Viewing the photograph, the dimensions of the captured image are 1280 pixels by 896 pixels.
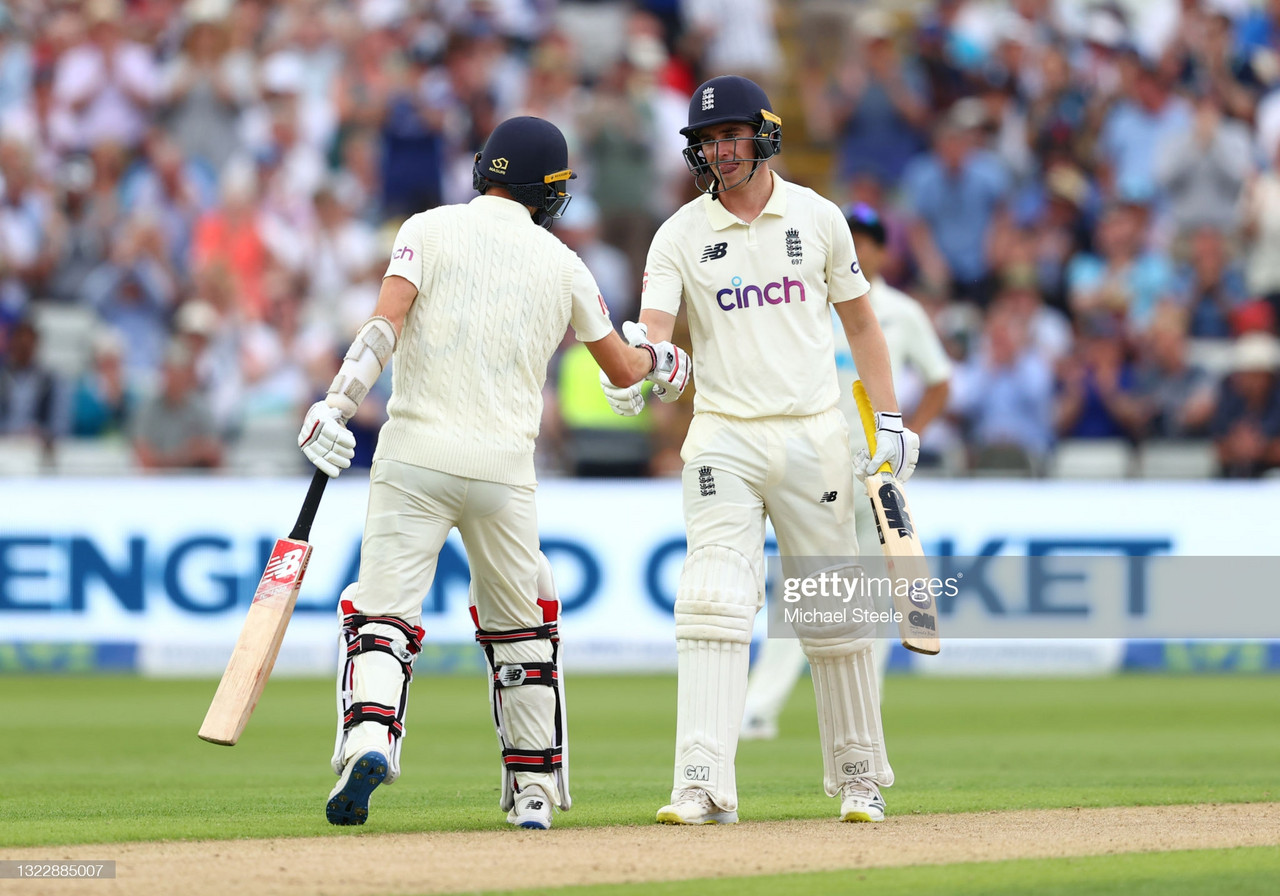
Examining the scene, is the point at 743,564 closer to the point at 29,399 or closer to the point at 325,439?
the point at 325,439

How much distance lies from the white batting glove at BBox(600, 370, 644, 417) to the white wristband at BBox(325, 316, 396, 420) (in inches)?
32.3

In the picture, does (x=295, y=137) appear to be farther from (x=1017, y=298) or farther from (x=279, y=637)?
(x=279, y=637)

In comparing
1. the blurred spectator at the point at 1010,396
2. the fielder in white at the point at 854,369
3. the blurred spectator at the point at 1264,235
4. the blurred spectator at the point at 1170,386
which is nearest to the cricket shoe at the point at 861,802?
the fielder in white at the point at 854,369

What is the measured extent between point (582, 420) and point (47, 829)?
851cm

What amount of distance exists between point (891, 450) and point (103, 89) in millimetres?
12631

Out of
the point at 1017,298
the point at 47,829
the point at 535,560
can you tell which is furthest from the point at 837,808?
the point at 1017,298

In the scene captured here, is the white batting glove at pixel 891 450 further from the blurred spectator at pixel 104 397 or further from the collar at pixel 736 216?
the blurred spectator at pixel 104 397

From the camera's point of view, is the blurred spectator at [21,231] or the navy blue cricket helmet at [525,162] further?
the blurred spectator at [21,231]

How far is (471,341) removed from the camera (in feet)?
21.5

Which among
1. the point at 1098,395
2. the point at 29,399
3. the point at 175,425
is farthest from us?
the point at 1098,395

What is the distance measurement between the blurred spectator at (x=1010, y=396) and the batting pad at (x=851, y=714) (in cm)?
865

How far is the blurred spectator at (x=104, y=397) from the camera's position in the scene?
15.0 meters

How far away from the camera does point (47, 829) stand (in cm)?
658

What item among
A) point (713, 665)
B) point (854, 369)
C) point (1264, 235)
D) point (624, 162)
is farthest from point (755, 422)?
point (1264, 235)
